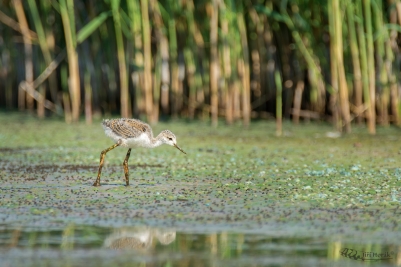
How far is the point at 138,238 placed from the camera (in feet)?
15.1

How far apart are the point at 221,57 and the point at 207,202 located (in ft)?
17.6

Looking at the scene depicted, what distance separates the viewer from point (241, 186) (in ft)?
21.1

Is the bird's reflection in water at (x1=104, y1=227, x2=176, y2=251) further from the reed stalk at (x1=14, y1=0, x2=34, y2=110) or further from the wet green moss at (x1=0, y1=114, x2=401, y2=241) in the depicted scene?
the reed stalk at (x1=14, y1=0, x2=34, y2=110)

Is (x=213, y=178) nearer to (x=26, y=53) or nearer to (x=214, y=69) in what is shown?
(x=214, y=69)

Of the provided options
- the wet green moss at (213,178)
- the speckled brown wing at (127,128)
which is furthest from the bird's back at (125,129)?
the wet green moss at (213,178)

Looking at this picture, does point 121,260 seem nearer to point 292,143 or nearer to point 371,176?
point 371,176

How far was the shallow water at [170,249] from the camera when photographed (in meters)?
4.07

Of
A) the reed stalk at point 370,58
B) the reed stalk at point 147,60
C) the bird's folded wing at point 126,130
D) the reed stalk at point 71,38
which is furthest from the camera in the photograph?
the reed stalk at point 71,38

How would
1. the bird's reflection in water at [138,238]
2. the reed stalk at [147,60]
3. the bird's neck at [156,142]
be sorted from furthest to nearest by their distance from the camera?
the reed stalk at [147,60] < the bird's neck at [156,142] < the bird's reflection in water at [138,238]

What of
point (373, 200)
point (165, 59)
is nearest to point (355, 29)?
point (165, 59)

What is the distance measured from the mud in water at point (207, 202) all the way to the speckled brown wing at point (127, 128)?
0.40 meters

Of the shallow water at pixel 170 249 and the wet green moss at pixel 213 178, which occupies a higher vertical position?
the wet green moss at pixel 213 178

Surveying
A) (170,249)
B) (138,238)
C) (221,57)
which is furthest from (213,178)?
(221,57)

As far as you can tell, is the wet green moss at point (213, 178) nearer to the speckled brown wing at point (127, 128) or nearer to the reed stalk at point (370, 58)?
the reed stalk at point (370, 58)
